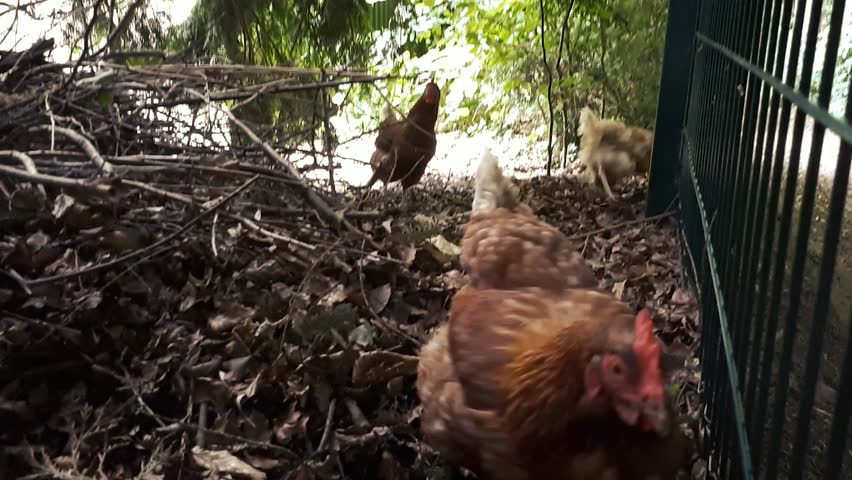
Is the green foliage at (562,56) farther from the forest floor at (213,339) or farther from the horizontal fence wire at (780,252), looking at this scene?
the horizontal fence wire at (780,252)

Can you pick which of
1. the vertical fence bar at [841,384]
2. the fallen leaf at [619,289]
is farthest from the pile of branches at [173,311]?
the vertical fence bar at [841,384]

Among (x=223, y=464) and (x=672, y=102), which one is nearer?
(x=223, y=464)

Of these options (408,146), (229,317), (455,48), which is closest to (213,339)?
(229,317)

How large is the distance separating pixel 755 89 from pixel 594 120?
10.5 ft

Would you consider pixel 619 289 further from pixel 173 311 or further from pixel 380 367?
pixel 173 311

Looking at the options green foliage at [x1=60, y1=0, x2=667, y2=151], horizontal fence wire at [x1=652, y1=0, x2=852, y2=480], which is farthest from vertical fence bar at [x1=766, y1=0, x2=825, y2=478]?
green foliage at [x1=60, y1=0, x2=667, y2=151]

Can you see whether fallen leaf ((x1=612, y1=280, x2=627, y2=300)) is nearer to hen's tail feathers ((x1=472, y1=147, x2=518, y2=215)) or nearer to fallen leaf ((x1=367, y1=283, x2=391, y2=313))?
hen's tail feathers ((x1=472, y1=147, x2=518, y2=215))

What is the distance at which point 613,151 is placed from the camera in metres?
4.29

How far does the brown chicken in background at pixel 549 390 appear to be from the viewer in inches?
48.7

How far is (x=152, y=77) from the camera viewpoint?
283 cm

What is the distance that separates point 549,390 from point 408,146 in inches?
130

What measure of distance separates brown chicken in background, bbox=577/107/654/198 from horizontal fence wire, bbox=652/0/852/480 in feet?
7.30

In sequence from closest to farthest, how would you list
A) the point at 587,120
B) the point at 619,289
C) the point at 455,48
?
the point at 619,289, the point at 587,120, the point at 455,48

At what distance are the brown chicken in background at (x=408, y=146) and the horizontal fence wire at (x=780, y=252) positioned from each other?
2.60m
